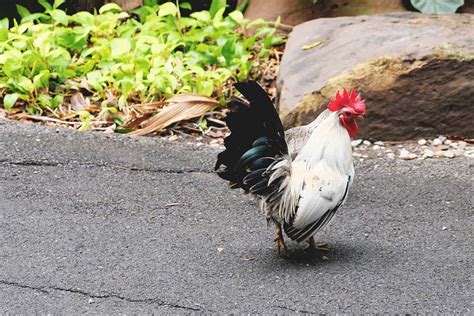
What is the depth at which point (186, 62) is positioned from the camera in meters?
7.49

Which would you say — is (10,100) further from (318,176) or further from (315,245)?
(318,176)

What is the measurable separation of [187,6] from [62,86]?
1599 millimetres

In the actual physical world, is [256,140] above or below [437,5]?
above

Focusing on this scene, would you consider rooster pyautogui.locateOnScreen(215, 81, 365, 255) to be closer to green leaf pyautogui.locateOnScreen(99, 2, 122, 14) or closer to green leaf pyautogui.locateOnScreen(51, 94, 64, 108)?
green leaf pyautogui.locateOnScreen(51, 94, 64, 108)

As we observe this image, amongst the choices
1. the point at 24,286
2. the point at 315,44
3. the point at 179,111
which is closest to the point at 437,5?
→ the point at 315,44

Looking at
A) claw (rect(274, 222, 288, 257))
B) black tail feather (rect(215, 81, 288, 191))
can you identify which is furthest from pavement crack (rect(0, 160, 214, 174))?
black tail feather (rect(215, 81, 288, 191))

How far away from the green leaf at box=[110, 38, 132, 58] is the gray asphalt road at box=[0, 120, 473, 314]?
3.67ft

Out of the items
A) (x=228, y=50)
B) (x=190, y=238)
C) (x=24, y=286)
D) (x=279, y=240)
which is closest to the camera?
(x=24, y=286)

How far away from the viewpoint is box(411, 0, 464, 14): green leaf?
7.93 m

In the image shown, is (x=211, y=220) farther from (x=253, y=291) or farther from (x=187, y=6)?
(x=187, y=6)

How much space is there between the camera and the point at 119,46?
749 centimetres

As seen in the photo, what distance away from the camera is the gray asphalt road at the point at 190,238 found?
4.43 m

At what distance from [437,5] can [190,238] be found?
4.01 meters

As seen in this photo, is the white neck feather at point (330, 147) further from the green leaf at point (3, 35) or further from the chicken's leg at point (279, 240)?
the green leaf at point (3, 35)
